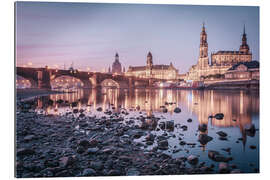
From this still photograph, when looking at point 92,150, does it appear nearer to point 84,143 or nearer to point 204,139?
point 84,143

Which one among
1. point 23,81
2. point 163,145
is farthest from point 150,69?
point 163,145

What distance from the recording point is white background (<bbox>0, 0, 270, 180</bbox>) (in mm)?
4654

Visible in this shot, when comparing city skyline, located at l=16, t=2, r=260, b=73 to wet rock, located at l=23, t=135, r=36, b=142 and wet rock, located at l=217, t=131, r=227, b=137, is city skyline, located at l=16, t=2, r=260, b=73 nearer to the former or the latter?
wet rock, located at l=23, t=135, r=36, b=142

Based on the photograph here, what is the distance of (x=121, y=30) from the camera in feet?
23.4

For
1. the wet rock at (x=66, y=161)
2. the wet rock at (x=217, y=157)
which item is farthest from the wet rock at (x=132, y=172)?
the wet rock at (x=217, y=157)

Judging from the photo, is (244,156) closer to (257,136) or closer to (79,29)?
(257,136)

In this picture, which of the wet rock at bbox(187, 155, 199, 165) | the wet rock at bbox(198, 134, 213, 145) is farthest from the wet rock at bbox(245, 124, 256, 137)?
the wet rock at bbox(187, 155, 199, 165)

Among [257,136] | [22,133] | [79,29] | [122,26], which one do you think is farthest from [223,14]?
[22,133]

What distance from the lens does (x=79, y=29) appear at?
6945 mm

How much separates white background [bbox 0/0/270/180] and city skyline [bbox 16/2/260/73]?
180mm

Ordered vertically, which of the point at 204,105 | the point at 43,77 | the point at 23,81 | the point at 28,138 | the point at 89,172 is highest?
the point at 43,77

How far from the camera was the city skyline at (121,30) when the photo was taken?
227 inches

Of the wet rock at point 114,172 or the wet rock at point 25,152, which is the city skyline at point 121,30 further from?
the wet rock at point 114,172
